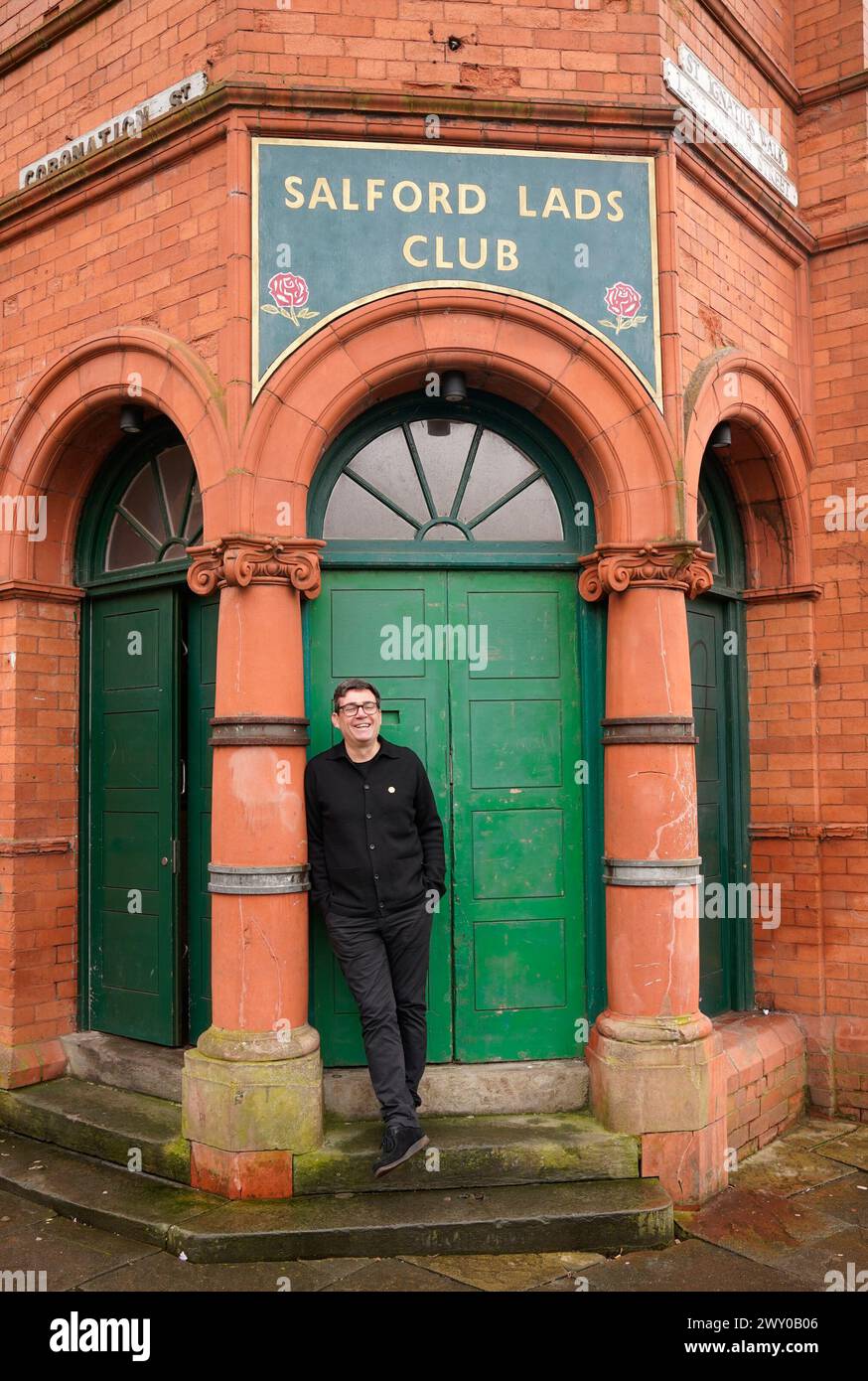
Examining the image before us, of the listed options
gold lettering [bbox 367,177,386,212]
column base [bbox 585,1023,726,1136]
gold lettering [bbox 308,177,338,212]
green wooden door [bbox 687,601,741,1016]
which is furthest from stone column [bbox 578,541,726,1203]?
gold lettering [bbox 308,177,338,212]

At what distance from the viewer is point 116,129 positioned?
5.75 m

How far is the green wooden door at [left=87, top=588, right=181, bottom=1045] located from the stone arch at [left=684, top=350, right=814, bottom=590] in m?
3.44

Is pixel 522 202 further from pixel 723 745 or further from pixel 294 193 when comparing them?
pixel 723 745

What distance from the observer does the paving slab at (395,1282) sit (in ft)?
13.4

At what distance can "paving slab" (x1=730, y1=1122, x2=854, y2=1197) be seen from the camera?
17.2 ft

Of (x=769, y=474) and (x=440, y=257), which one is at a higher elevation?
(x=440, y=257)

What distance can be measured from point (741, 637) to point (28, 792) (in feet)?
14.4

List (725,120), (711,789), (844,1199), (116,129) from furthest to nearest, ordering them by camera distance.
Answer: (711,789) → (725,120) → (116,129) → (844,1199)

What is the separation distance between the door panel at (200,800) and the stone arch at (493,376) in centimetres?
111

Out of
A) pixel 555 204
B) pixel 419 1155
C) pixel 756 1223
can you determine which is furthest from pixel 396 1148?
pixel 555 204

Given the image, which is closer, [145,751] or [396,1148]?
[396,1148]

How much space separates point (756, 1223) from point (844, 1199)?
1.95 ft

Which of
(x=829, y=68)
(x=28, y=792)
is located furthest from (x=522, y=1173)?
(x=829, y=68)

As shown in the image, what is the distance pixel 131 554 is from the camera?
6312 mm
